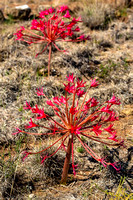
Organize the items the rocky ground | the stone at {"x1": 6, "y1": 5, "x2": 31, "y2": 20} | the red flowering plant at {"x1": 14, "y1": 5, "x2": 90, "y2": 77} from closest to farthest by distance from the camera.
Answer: the rocky ground < the red flowering plant at {"x1": 14, "y1": 5, "x2": 90, "y2": 77} < the stone at {"x1": 6, "y1": 5, "x2": 31, "y2": 20}

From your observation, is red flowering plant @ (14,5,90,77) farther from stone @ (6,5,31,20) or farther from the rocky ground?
stone @ (6,5,31,20)

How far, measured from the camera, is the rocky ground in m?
2.22

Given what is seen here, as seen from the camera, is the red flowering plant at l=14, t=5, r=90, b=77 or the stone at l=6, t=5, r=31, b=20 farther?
the stone at l=6, t=5, r=31, b=20

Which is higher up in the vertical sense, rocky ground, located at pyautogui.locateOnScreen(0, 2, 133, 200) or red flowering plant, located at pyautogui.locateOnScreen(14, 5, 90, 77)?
red flowering plant, located at pyautogui.locateOnScreen(14, 5, 90, 77)

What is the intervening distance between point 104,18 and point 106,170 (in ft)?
14.8

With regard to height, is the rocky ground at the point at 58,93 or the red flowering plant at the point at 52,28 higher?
the red flowering plant at the point at 52,28

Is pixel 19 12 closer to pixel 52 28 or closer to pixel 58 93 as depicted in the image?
pixel 52 28

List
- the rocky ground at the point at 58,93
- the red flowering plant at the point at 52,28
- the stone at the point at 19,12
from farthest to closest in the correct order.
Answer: the stone at the point at 19,12 → the red flowering plant at the point at 52,28 → the rocky ground at the point at 58,93

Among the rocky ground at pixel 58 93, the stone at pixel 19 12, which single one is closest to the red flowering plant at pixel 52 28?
the rocky ground at pixel 58 93

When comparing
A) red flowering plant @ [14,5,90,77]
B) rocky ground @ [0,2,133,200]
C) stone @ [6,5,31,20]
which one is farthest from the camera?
stone @ [6,5,31,20]

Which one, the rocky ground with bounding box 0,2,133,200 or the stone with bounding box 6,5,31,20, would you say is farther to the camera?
the stone with bounding box 6,5,31,20

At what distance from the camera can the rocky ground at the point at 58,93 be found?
2223 mm

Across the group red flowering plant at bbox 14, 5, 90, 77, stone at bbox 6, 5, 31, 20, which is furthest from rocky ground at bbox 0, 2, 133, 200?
red flowering plant at bbox 14, 5, 90, 77

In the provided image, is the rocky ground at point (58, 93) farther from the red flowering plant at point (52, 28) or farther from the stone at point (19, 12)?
the red flowering plant at point (52, 28)
